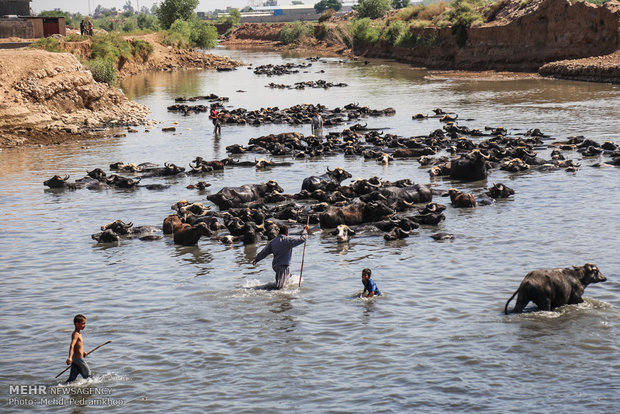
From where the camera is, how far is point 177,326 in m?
14.9

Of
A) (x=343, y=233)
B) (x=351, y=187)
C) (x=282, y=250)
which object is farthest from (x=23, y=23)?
(x=282, y=250)

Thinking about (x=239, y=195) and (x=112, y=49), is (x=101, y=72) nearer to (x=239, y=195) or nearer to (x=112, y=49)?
(x=112, y=49)

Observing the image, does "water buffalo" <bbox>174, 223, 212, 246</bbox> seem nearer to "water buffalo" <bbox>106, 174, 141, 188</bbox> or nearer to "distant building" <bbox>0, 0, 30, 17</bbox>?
"water buffalo" <bbox>106, 174, 141, 188</bbox>

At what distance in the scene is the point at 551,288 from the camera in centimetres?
1429

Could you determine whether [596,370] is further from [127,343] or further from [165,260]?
[165,260]

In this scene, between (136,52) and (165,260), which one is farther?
(136,52)

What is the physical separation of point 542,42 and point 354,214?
5158 centimetres

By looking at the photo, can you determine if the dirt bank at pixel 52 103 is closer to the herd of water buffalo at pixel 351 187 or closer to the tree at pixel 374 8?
the herd of water buffalo at pixel 351 187

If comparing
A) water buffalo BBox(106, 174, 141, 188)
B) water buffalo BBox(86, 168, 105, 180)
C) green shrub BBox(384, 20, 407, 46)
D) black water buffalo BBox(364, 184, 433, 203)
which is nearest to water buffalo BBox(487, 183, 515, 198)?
black water buffalo BBox(364, 184, 433, 203)

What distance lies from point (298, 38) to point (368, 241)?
13490 cm

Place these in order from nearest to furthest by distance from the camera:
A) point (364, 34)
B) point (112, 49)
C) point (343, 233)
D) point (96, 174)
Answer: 1. point (343, 233)
2. point (96, 174)
3. point (112, 49)
4. point (364, 34)

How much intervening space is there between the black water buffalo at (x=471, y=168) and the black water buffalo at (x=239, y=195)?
22.1ft

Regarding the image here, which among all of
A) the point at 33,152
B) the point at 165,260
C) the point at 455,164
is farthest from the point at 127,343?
the point at 33,152

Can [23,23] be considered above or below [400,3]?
below
